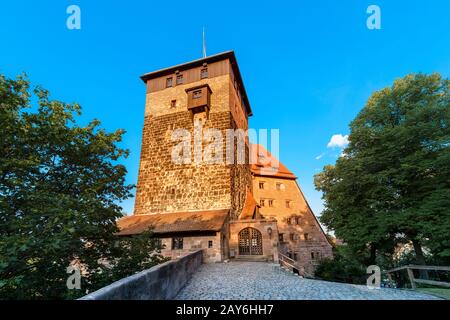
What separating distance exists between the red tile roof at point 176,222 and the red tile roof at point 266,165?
1150 centimetres

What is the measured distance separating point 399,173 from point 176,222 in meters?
13.9

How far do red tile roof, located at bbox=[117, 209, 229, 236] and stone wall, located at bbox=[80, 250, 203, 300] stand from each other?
6154 millimetres

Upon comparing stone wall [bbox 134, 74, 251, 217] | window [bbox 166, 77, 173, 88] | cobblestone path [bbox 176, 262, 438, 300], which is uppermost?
window [bbox 166, 77, 173, 88]

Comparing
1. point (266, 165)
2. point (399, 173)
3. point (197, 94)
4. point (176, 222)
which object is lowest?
point (176, 222)

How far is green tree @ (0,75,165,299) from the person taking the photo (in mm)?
5750

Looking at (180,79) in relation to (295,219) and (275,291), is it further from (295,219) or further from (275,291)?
(275,291)

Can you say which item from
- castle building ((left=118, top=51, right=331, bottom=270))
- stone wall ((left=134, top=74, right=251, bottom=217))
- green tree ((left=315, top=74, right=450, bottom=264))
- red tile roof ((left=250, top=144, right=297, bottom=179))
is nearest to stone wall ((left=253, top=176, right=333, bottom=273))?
castle building ((left=118, top=51, right=331, bottom=270))

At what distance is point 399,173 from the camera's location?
39.8ft

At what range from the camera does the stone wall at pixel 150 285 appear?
3.87 metres

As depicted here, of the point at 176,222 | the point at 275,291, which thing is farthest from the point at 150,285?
the point at 176,222

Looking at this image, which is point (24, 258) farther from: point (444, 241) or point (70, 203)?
point (444, 241)

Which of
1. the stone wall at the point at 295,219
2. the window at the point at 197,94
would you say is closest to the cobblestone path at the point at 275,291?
the window at the point at 197,94

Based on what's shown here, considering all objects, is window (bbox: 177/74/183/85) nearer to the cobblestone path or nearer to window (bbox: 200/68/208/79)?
window (bbox: 200/68/208/79)

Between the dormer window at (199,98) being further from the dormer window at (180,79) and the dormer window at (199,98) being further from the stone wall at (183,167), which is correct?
the dormer window at (180,79)
